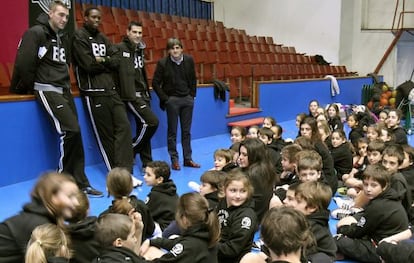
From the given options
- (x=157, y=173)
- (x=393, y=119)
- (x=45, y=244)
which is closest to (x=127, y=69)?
(x=157, y=173)

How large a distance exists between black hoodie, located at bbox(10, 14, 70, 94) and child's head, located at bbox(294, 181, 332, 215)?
2616 millimetres

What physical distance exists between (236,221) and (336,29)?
461 inches

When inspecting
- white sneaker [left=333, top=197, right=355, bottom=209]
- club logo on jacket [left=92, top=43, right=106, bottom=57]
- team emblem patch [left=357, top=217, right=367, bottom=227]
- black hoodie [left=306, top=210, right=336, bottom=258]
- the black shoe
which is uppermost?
club logo on jacket [left=92, top=43, right=106, bottom=57]

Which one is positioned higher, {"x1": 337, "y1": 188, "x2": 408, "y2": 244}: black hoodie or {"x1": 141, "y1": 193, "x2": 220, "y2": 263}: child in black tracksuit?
{"x1": 141, "y1": 193, "x2": 220, "y2": 263}: child in black tracksuit

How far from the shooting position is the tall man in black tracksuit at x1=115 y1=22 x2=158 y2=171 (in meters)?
5.04

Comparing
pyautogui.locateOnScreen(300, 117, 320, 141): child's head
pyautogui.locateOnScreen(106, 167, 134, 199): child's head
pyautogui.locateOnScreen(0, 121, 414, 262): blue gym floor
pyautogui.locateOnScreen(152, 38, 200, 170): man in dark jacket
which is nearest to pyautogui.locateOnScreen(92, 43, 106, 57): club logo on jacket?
pyautogui.locateOnScreen(152, 38, 200, 170): man in dark jacket

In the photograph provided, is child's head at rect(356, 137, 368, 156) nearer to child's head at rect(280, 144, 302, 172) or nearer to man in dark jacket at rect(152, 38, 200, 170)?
child's head at rect(280, 144, 302, 172)

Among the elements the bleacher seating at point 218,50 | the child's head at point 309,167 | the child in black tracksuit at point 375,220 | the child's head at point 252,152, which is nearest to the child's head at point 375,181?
the child in black tracksuit at point 375,220

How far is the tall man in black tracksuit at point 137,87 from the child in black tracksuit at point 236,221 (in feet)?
7.86

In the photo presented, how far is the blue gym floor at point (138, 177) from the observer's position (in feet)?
13.3

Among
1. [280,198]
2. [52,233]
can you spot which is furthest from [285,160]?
[52,233]

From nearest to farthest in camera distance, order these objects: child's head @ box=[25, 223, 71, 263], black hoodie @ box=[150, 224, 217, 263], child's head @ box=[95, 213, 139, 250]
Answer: child's head @ box=[25, 223, 71, 263]
child's head @ box=[95, 213, 139, 250]
black hoodie @ box=[150, 224, 217, 263]

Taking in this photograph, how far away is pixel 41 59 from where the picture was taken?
423cm

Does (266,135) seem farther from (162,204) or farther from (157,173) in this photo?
(162,204)
